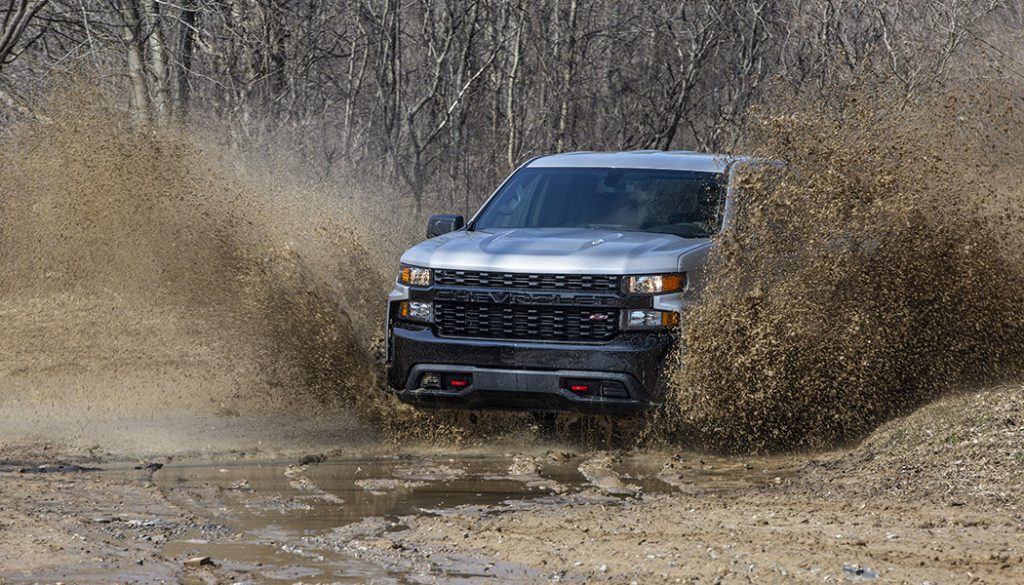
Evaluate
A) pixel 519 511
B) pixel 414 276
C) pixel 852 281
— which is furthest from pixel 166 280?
pixel 519 511

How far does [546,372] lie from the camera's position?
26.2 ft

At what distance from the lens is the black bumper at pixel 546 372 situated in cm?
792

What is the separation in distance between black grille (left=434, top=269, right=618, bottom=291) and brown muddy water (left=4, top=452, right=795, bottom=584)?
100 cm

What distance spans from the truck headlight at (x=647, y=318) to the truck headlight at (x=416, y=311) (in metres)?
1.16

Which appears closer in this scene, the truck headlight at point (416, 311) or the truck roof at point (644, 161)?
the truck headlight at point (416, 311)

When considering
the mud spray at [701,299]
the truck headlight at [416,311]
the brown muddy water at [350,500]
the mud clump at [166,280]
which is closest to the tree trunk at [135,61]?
the mud clump at [166,280]

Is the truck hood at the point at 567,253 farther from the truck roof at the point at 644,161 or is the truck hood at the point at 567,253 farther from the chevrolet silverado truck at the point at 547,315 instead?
the truck roof at the point at 644,161

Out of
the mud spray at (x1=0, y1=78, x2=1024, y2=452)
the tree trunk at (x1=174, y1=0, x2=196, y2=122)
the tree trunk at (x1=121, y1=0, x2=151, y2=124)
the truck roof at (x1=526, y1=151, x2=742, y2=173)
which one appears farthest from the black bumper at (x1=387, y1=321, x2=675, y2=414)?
the tree trunk at (x1=121, y1=0, x2=151, y2=124)

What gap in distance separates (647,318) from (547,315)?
557 millimetres

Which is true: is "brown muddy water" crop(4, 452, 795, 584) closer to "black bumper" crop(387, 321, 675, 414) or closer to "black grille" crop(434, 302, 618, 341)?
"black bumper" crop(387, 321, 675, 414)

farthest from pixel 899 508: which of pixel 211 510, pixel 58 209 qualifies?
pixel 58 209

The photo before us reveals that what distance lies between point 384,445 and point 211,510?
89.3 inches

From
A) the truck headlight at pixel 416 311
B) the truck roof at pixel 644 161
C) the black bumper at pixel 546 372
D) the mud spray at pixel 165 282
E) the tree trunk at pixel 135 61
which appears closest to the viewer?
the black bumper at pixel 546 372

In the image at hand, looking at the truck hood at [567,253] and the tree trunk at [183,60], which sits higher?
the tree trunk at [183,60]
